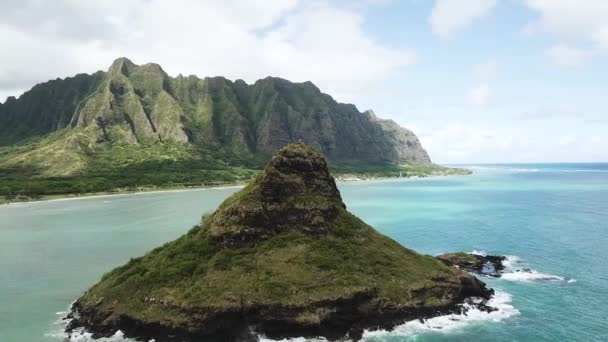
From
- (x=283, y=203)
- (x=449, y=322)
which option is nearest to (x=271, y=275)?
(x=283, y=203)

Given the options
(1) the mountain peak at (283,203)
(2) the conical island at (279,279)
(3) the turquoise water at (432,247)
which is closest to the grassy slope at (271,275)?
(2) the conical island at (279,279)

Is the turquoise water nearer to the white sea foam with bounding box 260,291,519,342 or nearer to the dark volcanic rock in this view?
the white sea foam with bounding box 260,291,519,342

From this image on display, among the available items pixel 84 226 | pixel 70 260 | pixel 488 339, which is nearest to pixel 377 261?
pixel 488 339

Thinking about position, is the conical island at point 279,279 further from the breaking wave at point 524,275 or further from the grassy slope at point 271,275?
the breaking wave at point 524,275

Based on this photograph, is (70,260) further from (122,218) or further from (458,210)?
(458,210)

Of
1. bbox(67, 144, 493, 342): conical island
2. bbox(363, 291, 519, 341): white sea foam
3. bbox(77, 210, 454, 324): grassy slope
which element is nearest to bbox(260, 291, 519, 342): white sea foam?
bbox(363, 291, 519, 341): white sea foam

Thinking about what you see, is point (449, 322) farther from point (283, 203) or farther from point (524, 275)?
point (524, 275)
